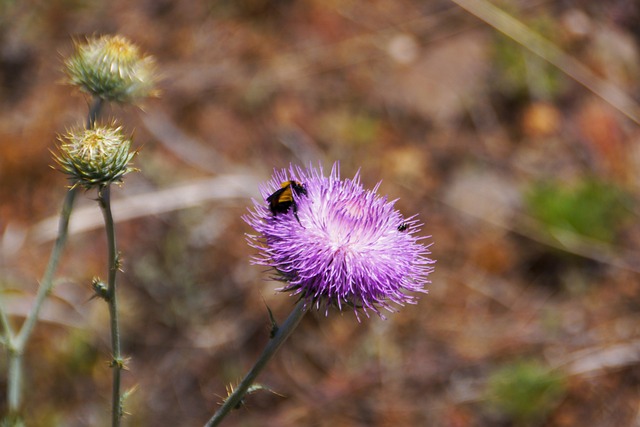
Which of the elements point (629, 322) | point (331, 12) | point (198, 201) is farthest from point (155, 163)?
point (629, 322)

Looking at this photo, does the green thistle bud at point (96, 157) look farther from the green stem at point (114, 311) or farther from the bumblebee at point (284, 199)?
the bumblebee at point (284, 199)

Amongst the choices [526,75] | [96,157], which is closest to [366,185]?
[526,75]

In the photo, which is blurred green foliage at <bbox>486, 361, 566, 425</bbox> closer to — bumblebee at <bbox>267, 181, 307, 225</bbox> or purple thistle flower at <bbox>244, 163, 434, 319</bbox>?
purple thistle flower at <bbox>244, 163, 434, 319</bbox>

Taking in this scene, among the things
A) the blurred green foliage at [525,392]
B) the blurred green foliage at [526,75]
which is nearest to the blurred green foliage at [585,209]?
the blurred green foliage at [526,75]

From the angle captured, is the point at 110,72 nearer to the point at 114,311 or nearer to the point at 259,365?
the point at 114,311

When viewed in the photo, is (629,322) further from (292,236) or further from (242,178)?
(292,236)

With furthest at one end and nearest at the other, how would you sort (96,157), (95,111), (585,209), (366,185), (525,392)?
(366,185)
(585,209)
(525,392)
(95,111)
(96,157)

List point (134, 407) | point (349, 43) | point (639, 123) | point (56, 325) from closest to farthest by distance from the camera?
point (134, 407), point (56, 325), point (639, 123), point (349, 43)

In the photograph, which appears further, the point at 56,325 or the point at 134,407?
the point at 56,325
